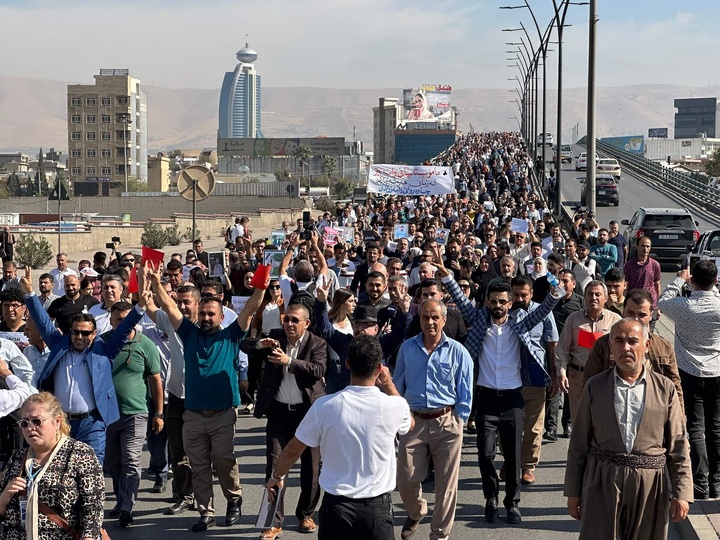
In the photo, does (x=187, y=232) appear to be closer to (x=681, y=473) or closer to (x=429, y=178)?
(x=429, y=178)

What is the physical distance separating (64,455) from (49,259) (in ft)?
118

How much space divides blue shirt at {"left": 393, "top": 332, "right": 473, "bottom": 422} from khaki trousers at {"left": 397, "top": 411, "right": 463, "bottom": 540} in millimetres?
103

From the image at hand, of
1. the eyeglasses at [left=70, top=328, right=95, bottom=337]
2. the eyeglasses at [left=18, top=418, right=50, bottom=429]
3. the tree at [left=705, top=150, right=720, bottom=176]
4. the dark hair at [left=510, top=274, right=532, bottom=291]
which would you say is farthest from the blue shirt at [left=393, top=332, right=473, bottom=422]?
the tree at [left=705, top=150, right=720, bottom=176]

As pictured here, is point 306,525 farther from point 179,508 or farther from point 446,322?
point 446,322

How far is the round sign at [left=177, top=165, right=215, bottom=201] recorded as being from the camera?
18812 mm

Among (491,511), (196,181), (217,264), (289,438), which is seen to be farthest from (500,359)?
(196,181)

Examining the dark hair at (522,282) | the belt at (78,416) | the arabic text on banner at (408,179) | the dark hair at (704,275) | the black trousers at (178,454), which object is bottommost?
the black trousers at (178,454)

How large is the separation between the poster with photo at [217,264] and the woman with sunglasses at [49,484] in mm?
11295

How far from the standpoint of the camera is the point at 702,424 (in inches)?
340

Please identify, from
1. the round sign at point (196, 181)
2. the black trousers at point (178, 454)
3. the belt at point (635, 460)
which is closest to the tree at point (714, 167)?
the round sign at point (196, 181)

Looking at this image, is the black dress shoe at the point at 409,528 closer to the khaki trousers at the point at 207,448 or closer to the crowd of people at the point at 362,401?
the crowd of people at the point at 362,401

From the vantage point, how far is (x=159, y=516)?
8.82 meters

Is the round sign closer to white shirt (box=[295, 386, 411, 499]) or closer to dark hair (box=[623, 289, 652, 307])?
dark hair (box=[623, 289, 652, 307])

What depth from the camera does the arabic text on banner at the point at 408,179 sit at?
31.0 meters
